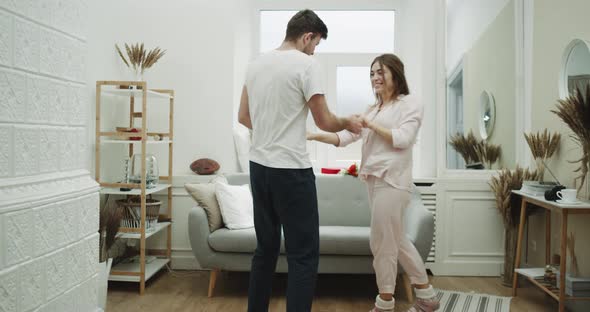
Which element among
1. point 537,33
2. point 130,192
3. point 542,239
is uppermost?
point 537,33

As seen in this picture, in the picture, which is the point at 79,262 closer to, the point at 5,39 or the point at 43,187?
the point at 43,187

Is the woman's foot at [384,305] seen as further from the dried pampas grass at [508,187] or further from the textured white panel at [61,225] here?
the textured white panel at [61,225]

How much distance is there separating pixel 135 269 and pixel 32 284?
2.01 m

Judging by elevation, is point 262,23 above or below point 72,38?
above

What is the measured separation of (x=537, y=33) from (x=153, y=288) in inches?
134

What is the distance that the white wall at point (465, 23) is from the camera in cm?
397

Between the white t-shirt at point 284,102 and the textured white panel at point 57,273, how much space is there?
2.67 ft

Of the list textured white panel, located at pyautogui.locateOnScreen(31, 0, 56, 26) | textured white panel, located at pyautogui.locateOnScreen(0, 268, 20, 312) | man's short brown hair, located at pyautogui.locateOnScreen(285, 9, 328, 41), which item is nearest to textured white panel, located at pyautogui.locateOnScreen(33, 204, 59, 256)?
textured white panel, located at pyautogui.locateOnScreen(0, 268, 20, 312)

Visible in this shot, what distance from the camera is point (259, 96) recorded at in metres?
1.96

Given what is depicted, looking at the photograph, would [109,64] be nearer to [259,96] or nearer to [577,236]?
[259,96]

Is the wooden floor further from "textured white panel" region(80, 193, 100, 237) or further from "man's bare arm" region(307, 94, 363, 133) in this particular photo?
"man's bare arm" region(307, 94, 363, 133)

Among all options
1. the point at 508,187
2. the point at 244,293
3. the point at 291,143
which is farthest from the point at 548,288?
the point at 291,143

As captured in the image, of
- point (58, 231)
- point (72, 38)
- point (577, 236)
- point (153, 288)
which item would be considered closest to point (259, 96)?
point (72, 38)

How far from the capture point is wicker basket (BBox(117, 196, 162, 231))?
3.34 m
